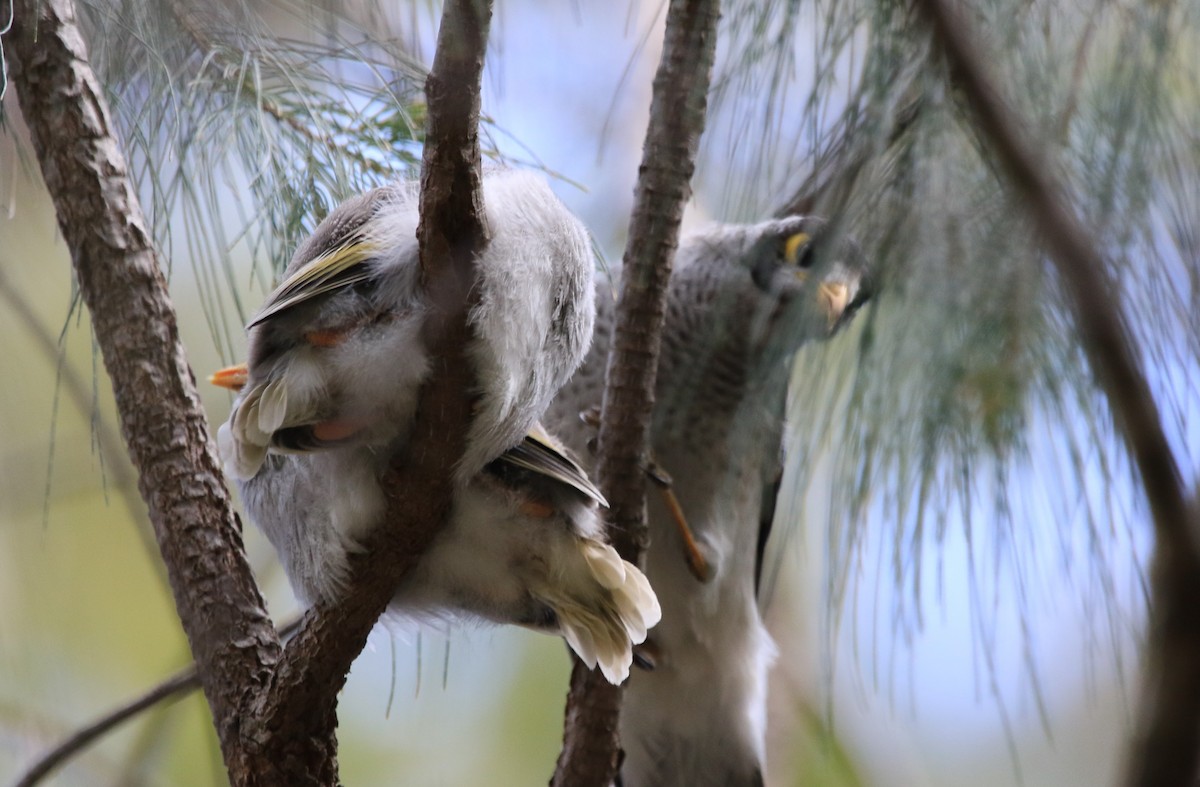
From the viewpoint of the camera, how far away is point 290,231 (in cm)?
155

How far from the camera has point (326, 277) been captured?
1104 millimetres

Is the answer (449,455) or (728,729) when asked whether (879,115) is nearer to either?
(449,455)

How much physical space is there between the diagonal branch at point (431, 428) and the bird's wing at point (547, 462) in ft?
0.32

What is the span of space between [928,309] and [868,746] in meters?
2.54

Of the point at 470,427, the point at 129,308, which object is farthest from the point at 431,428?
the point at 129,308

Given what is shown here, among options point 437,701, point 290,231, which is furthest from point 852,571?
point 437,701

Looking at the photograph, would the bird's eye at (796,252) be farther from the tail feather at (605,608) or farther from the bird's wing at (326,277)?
the bird's wing at (326,277)

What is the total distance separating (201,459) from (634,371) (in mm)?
621

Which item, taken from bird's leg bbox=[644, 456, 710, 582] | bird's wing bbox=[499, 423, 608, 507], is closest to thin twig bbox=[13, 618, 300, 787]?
bird's wing bbox=[499, 423, 608, 507]

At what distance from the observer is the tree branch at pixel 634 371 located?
161 cm

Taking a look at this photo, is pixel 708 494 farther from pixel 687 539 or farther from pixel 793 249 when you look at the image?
pixel 793 249

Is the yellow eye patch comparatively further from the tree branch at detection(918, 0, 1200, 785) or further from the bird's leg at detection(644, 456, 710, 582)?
the tree branch at detection(918, 0, 1200, 785)

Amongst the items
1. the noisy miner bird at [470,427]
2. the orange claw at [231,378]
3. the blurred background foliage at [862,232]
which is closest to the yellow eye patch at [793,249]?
the blurred background foliage at [862,232]

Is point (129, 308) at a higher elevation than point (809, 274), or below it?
below
